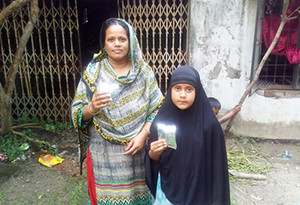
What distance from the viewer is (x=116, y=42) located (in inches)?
76.8

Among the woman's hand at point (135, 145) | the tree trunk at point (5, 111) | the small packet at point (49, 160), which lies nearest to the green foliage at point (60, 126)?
the small packet at point (49, 160)

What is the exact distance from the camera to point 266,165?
400cm

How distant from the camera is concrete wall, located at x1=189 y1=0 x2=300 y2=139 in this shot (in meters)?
4.33

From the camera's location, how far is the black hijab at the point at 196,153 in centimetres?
175

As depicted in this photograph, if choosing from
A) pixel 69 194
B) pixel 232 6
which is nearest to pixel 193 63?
pixel 232 6

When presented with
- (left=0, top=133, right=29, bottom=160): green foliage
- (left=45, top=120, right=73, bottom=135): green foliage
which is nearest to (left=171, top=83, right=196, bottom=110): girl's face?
(left=0, top=133, right=29, bottom=160): green foliage

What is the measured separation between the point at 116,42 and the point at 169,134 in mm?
734

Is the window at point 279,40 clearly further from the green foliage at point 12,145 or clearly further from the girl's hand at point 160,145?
the green foliage at point 12,145

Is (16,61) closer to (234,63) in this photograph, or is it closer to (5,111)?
(5,111)

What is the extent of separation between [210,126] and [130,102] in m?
0.60

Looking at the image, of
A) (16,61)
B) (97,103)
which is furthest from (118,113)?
(16,61)

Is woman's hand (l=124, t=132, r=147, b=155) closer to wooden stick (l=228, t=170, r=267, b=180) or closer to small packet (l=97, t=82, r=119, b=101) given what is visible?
small packet (l=97, t=82, r=119, b=101)

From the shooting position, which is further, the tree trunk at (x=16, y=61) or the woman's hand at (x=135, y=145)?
the tree trunk at (x=16, y=61)

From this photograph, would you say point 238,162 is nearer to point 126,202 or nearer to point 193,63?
point 193,63
